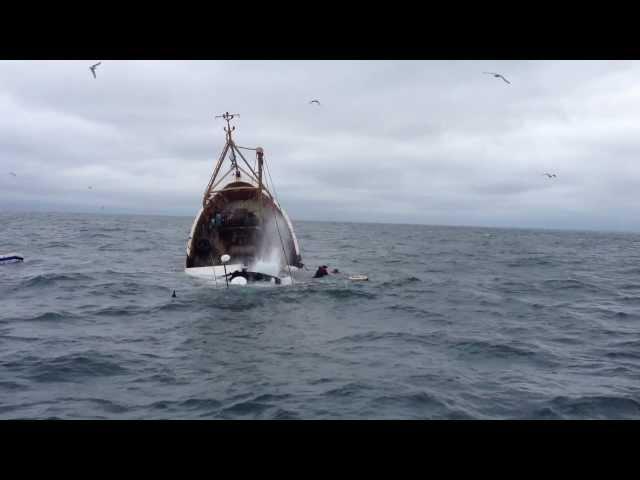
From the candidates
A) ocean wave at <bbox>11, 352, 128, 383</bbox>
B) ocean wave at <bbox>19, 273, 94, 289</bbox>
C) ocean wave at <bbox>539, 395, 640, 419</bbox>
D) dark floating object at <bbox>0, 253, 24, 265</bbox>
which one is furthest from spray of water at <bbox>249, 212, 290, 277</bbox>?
ocean wave at <bbox>539, 395, 640, 419</bbox>

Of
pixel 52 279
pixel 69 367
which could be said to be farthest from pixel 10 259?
pixel 69 367

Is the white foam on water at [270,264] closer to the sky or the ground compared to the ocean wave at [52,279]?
closer to the sky

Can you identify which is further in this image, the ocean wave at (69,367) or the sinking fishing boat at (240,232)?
the sinking fishing boat at (240,232)

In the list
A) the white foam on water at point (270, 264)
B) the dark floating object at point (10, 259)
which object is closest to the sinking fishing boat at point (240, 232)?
the white foam on water at point (270, 264)

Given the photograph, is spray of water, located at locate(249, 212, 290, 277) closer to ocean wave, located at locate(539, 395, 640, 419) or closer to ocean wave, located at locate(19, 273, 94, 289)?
ocean wave, located at locate(19, 273, 94, 289)

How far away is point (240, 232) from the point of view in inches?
1076

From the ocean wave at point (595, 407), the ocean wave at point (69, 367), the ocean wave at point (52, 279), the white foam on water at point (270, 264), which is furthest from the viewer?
the white foam on water at point (270, 264)

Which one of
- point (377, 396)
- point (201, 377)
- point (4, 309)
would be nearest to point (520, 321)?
point (377, 396)

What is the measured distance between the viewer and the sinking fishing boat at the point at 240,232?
24422mm

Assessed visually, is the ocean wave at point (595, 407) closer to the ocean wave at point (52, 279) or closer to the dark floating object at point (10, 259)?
the ocean wave at point (52, 279)

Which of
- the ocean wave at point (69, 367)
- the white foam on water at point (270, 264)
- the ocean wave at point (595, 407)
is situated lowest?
the ocean wave at point (69, 367)

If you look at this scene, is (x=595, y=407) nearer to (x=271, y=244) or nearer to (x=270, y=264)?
(x=270, y=264)

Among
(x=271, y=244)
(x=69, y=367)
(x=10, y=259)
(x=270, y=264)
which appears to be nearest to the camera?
(x=69, y=367)
